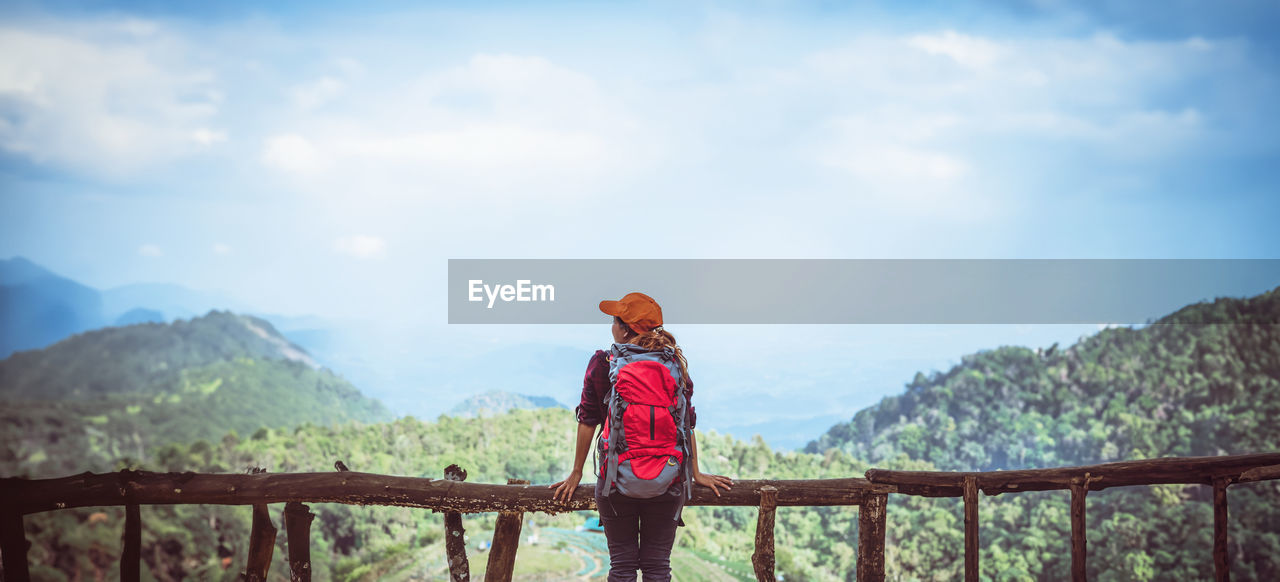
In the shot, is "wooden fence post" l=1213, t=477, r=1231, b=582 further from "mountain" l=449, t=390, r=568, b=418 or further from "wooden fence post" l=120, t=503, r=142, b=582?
"mountain" l=449, t=390, r=568, b=418

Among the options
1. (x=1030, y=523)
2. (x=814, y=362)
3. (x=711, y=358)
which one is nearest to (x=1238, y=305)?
(x=1030, y=523)

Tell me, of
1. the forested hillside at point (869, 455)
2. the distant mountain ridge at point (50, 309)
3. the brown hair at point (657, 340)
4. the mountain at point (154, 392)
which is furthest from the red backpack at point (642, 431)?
the distant mountain ridge at point (50, 309)

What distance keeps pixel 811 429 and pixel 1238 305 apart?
29776mm

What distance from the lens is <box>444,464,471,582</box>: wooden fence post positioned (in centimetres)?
350

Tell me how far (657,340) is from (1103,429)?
57.3 m

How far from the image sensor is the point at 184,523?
3578 centimetres

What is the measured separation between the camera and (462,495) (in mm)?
3361

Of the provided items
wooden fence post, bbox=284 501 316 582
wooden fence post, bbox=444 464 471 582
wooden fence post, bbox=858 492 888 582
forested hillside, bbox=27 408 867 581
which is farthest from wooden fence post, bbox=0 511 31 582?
forested hillside, bbox=27 408 867 581

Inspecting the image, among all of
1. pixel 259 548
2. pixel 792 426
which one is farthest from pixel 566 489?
pixel 792 426

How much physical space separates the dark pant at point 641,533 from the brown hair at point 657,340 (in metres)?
0.43

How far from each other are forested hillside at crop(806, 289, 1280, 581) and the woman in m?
38.9

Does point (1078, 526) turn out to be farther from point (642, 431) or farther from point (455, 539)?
point (455, 539)

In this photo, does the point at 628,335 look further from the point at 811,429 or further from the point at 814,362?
the point at 814,362

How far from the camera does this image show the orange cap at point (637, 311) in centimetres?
291
